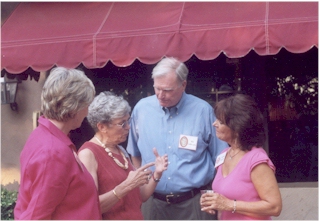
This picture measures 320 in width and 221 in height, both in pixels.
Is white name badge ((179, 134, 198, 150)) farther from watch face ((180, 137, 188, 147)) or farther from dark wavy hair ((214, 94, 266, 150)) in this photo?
dark wavy hair ((214, 94, 266, 150))

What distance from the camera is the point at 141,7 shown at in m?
5.70

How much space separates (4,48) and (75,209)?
10.9ft

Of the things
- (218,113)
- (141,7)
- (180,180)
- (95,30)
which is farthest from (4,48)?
(218,113)

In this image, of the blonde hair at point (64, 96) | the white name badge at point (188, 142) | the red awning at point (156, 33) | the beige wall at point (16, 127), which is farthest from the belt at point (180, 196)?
the beige wall at point (16, 127)

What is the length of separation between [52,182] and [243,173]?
1.15 meters

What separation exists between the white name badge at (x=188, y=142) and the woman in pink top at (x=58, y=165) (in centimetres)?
141

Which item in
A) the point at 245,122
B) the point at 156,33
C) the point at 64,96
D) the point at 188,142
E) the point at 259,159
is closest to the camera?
the point at 64,96

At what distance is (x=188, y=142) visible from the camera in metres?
3.83

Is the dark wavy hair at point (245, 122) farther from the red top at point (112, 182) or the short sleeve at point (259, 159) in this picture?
the red top at point (112, 182)

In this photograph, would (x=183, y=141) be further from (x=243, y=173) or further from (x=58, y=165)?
(x=58, y=165)

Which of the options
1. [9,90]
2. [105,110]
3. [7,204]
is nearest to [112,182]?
[105,110]

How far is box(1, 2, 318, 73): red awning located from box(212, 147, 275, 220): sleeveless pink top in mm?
1781

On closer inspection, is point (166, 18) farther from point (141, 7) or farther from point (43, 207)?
point (43, 207)

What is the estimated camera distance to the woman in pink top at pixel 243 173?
2.86 metres
